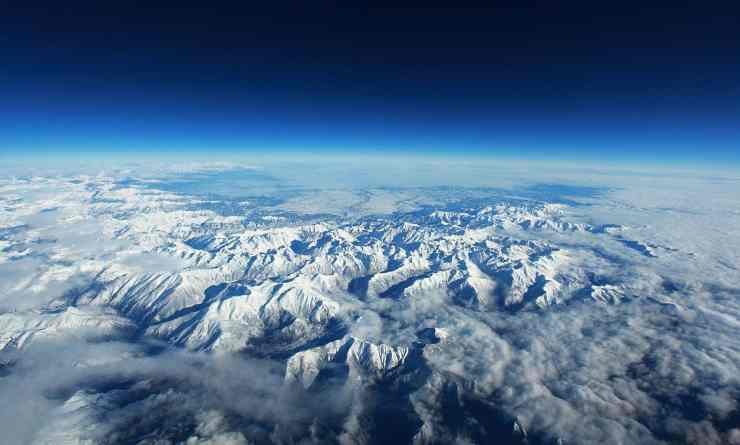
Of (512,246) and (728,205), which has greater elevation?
(728,205)

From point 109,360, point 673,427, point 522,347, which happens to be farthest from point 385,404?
point 109,360

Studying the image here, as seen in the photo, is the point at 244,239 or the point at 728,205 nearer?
the point at 244,239

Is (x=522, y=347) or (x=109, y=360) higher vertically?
(x=522, y=347)

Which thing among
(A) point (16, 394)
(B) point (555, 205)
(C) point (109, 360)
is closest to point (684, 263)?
(B) point (555, 205)

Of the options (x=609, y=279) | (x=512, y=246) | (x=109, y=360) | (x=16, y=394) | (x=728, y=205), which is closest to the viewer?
(x=16, y=394)

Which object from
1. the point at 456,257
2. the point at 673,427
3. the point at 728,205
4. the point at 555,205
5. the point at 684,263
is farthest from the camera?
the point at 555,205

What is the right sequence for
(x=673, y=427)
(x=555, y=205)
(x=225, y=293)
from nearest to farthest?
(x=673, y=427), (x=225, y=293), (x=555, y=205)

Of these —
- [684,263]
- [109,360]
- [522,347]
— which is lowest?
[109,360]

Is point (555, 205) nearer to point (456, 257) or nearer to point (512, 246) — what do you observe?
point (512, 246)

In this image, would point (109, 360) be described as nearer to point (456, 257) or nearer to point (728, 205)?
point (456, 257)
